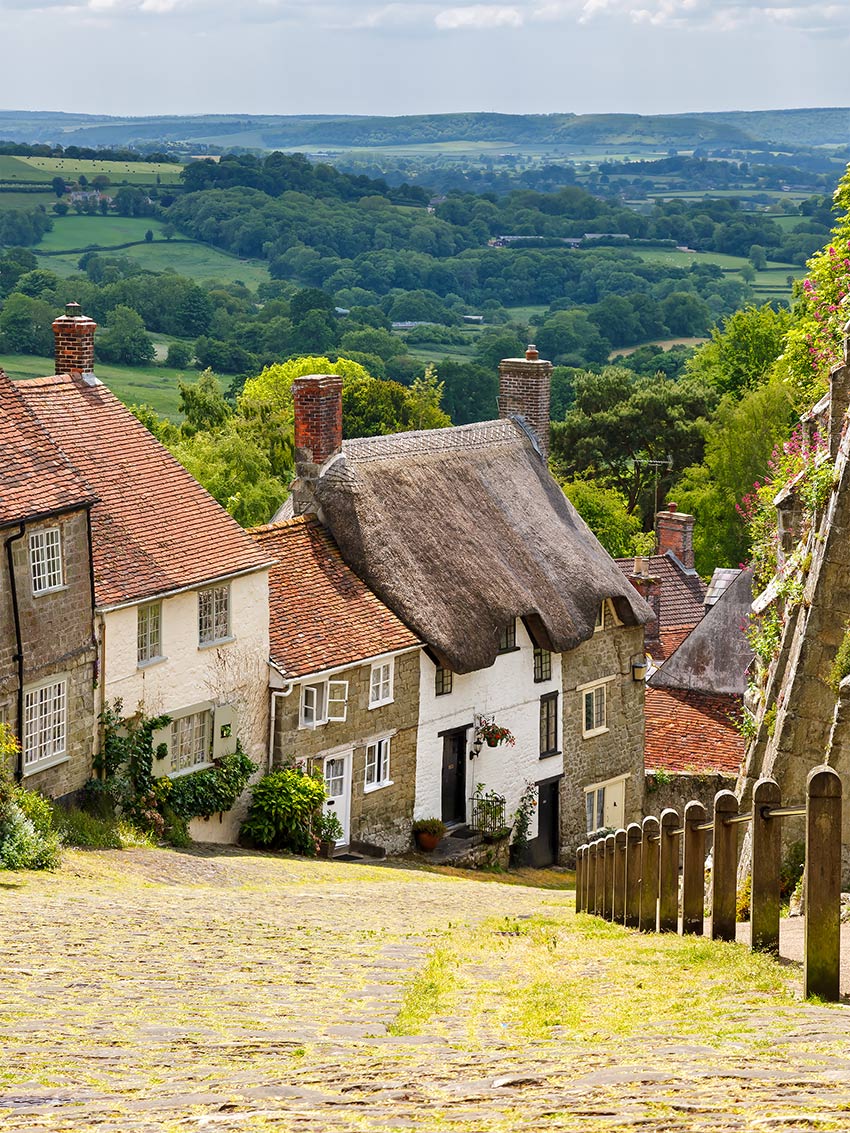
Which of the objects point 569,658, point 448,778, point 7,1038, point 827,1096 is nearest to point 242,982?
point 7,1038

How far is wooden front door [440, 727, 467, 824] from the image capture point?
120 ft

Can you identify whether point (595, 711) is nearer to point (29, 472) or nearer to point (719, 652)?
point (719, 652)

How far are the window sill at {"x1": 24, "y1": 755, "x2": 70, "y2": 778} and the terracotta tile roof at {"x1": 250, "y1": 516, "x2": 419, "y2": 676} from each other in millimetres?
5876

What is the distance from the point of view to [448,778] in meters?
36.6

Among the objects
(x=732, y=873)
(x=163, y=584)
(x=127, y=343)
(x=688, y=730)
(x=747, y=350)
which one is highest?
(x=127, y=343)

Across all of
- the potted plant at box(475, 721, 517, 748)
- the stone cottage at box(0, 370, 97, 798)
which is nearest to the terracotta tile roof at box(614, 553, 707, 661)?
the potted plant at box(475, 721, 517, 748)

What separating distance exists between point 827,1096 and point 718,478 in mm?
69324

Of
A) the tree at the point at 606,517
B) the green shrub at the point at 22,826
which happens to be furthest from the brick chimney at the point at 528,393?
the tree at the point at 606,517

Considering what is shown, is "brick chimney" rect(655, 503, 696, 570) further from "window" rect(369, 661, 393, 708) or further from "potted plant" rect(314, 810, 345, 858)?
"potted plant" rect(314, 810, 345, 858)

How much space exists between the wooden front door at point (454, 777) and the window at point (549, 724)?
2926 mm

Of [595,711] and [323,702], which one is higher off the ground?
[323,702]

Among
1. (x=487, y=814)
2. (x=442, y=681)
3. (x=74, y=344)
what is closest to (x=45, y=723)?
(x=74, y=344)

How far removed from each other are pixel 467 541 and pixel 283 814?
885 cm

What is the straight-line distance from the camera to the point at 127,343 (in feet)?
457
